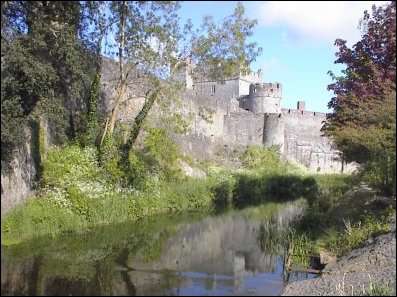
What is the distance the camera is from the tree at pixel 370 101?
1046cm

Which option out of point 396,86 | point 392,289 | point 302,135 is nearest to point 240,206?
point 396,86

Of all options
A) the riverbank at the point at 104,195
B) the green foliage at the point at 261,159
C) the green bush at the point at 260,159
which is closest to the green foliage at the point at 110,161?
the riverbank at the point at 104,195

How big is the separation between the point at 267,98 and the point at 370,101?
34037 mm

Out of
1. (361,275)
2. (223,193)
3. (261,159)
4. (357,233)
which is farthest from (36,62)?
(261,159)

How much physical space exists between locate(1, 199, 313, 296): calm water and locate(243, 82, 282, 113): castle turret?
29.7 metres

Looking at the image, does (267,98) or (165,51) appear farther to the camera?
(267,98)

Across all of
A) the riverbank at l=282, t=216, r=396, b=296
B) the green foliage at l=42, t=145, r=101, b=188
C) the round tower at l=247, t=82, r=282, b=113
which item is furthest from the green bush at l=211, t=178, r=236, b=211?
the round tower at l=247, t=82, r=282, b=113

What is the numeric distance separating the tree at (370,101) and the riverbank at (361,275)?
5.10ft

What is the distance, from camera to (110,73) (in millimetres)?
21781

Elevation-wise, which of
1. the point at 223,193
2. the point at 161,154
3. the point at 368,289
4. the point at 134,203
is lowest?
the point at 368,289

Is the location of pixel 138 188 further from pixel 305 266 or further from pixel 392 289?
pixel 392 289

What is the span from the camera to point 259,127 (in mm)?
38031

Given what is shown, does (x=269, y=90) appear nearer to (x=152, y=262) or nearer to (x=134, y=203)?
(x=134, y=203)

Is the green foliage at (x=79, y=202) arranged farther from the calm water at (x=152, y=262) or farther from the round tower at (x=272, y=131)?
the round tower at (x=272, y=131)
